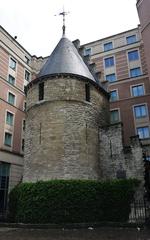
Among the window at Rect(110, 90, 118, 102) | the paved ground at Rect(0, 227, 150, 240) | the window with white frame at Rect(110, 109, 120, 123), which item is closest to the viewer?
the paved ground at Rect(0, 227, 150, 240)

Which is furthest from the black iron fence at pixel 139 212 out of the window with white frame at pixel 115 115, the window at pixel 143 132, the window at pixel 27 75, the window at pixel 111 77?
the window at pixel 27 75

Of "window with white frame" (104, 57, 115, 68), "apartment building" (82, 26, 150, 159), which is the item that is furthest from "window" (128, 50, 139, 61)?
"window with white frame" (104, 57, 115, 68)

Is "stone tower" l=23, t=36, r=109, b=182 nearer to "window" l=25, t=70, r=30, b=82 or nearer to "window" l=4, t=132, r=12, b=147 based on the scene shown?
"window" l=4, t=132, r=12, b=147

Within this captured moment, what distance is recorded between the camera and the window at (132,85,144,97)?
3159 cm

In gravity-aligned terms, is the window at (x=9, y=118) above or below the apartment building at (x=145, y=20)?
below

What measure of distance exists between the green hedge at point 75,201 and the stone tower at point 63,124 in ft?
3.68

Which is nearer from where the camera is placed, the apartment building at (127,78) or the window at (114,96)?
the apartment building at (127,78)

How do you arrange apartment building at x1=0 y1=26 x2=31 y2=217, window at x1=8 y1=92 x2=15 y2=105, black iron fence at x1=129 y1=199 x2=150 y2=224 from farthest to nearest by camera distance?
window at x1=8 y1=92 x2=15 y2=105, apartment building at x1=0 y1=26 x2=31 y2=217, black iron fence at x1=129 y1=199 x2=150 y2=224

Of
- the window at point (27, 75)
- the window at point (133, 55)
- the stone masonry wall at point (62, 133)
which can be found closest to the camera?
the stone masonry wall at point (62, 133)

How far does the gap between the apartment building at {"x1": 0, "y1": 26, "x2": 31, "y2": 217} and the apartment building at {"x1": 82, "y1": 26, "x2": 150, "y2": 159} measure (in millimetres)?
10041

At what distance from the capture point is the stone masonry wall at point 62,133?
17.5 meters

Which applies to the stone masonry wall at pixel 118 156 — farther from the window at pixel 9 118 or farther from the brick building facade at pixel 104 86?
the window at pixel 9 118

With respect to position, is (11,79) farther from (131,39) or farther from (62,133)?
(62,133)

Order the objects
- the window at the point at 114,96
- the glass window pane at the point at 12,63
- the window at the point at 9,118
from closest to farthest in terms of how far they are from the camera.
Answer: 1. the window at the point at 9,118
2. the window at the point at 114,96
3. the glass window pane at the point at 12,63
